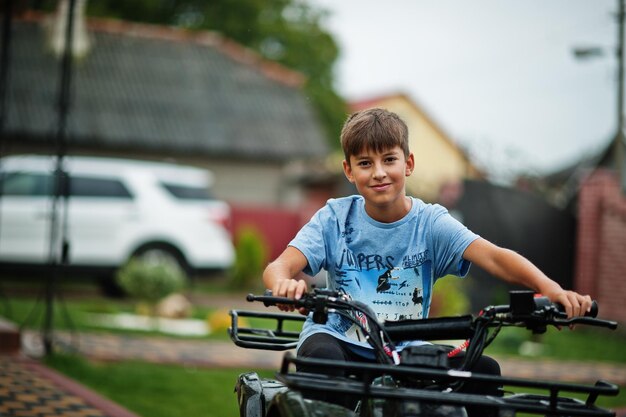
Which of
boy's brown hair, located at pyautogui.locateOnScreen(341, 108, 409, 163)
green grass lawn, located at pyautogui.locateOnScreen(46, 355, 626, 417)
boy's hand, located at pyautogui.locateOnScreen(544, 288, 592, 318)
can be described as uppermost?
boy's brown hair, located at pyautogui.locateOnScreen(341, 108, 409, 163)

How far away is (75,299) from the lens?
14.5 meters

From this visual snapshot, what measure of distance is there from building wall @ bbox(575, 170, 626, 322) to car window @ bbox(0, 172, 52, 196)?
8230mm

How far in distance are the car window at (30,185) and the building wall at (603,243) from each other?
8.23 m

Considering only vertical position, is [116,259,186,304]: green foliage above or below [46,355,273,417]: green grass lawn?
above

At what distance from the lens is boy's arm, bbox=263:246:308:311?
2.98 metres

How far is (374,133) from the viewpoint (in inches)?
131

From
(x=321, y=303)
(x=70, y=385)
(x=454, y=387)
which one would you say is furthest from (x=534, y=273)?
(x=70, y=385)

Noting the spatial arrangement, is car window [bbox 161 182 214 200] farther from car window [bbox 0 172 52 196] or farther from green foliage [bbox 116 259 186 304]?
green foliage [bbox 116 259 186 304]

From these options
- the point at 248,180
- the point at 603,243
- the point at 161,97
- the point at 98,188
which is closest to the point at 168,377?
the point at 98,188

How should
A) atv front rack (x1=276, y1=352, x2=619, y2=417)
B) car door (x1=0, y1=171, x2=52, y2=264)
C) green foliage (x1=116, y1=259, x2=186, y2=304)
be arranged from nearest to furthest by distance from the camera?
atv front rack (x1=276, y1=352, x2=619, y2=417)
green foliage (x1=116, y1=259, x2=186, y2=304)
car door (x1=0, y1=171, x2=52, y2=264)

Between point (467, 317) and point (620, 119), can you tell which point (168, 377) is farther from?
point (620, 119)

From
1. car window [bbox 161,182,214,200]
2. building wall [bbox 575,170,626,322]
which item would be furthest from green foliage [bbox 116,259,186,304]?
building wall [bbox 575,170,626,322]

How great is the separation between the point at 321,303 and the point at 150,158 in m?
22.6

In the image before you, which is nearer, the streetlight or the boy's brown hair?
the boy's brown hair
